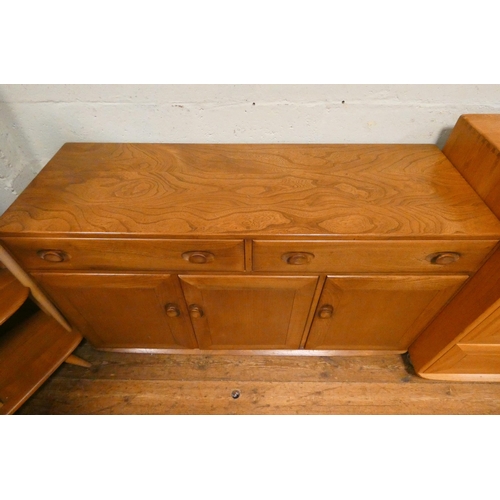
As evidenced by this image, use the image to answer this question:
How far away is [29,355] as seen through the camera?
3.29 ft

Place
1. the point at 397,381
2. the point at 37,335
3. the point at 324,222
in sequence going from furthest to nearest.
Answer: the point at 397,381, the point at 37,335, the point at 324,222

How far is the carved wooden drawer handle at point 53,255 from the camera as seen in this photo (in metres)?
0.72

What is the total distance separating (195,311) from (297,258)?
1.27 ft

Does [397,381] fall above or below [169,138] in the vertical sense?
below

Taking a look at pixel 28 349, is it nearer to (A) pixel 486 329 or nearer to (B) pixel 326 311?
(B) pixel 326 311

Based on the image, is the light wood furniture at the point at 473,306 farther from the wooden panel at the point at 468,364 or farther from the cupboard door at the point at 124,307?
the cupboard door at the point at 124,307

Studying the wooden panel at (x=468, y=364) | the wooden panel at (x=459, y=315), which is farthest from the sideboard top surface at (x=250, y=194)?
the wooden panel at (x=468, y=364)

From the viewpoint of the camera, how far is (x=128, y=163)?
89 cm

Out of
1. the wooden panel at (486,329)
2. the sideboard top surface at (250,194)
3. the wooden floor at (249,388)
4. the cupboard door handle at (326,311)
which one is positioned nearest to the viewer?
the sideboard top surface at (250,194)

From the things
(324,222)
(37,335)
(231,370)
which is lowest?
(231,370)

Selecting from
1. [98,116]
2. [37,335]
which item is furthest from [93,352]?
[98,116]

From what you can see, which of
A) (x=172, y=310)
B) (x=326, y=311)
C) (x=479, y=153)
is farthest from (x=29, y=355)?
(x=479, y=153)
